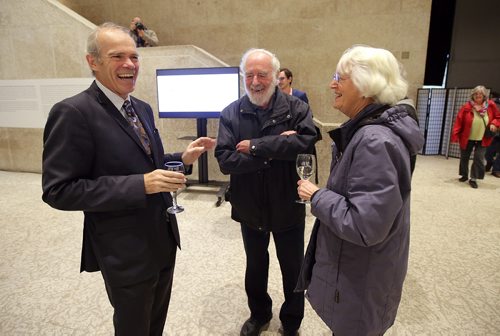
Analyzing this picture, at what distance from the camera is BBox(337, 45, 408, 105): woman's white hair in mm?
1173

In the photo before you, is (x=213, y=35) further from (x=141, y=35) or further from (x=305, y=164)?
(x=305, y=164)

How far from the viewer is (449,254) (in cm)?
313

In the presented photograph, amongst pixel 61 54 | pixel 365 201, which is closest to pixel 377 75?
pixel 365 201

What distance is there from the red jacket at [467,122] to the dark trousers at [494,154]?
3.01 feet

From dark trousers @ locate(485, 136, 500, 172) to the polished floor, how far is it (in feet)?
6.33

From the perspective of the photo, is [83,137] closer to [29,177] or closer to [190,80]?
[190,80]

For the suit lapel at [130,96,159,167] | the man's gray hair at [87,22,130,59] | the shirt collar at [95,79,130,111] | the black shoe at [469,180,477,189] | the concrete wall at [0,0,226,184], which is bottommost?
the black shoe at [469,180,477,189]

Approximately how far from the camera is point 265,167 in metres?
1.87

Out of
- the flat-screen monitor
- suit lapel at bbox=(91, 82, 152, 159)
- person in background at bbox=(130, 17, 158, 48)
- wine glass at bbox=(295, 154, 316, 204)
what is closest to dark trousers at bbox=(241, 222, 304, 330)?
wine glass at bbox=(295, 154, 316, 204)

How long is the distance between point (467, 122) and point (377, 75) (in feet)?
17.3

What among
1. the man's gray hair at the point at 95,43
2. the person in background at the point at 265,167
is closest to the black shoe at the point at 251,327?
the person in background at the point at 265,167

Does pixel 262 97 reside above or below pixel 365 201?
above

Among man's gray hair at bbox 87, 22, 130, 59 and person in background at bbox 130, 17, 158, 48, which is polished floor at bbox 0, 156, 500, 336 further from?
person in background at bbox 130, 17, 158, 48

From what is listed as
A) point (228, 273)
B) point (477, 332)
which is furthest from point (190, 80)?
point (477, 332)
